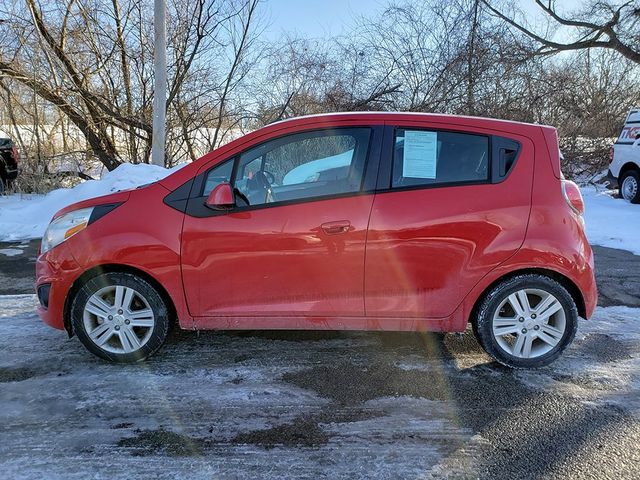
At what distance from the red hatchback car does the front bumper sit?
0.01 metres

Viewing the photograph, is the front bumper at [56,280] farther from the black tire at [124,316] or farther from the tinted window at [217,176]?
the tinted window at [217,176]

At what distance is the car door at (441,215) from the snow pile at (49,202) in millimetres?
6075

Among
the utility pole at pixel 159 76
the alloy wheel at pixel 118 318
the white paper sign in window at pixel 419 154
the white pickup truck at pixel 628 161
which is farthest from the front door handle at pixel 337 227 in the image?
the white pickup truck at pixel 628 161

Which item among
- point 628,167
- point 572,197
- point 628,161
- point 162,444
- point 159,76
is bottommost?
point 162,444

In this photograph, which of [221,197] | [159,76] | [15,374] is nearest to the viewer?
[221,197]

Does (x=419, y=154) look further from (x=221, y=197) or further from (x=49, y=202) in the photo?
(x=49, y=202)

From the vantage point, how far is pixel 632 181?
36.7ft

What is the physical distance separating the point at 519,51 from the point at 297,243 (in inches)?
558

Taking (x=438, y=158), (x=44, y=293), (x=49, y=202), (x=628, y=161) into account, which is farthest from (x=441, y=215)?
(x=628, y=161)

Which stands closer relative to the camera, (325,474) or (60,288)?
(325,474)

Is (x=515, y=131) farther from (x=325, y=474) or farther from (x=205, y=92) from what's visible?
(x=205, y=92)

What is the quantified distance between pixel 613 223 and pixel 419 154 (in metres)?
A: 7.02

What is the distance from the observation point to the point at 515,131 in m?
3.47

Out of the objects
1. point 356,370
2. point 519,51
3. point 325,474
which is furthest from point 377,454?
point 519,51
